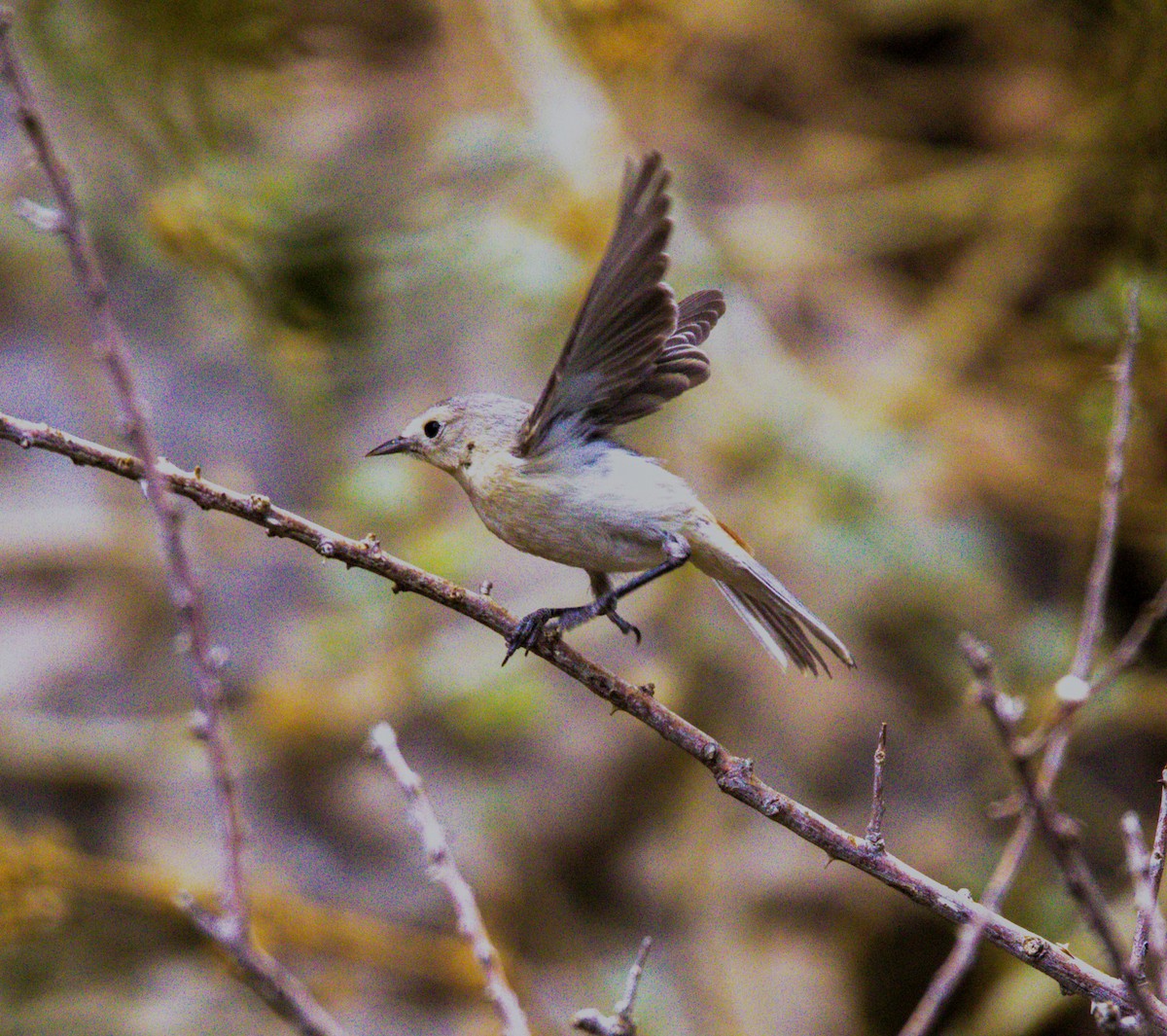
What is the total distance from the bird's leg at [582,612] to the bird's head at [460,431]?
36 cm

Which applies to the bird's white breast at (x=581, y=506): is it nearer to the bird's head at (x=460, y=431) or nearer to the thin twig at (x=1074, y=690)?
the bird's head at (x=460, y=431)

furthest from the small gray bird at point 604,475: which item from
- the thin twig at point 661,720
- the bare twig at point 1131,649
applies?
the bare twig at point 1131,649

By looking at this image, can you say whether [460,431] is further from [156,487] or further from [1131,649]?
[1131,649]

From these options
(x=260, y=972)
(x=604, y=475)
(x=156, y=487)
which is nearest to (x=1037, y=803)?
(x=260, y=972)

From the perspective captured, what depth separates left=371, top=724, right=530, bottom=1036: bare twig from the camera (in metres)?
1.27

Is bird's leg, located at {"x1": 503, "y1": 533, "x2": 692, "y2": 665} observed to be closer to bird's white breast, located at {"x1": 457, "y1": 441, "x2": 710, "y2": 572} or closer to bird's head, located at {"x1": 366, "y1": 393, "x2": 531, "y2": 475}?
bird's white breast, located at {"x1": 457, "y1": 441, "x2": 710, "y2": 572}

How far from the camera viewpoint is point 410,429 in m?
2.50

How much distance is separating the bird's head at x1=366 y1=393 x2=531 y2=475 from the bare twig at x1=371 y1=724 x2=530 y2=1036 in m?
0.99

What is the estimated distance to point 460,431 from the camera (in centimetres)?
244

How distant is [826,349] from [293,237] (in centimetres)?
249

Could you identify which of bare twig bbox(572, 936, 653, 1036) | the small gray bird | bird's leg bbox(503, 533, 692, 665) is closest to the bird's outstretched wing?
the small gray bird

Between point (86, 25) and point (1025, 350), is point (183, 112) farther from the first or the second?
point (1025, 350)

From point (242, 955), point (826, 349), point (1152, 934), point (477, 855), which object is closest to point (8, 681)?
point (477, 855)

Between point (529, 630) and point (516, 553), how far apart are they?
2.78m
